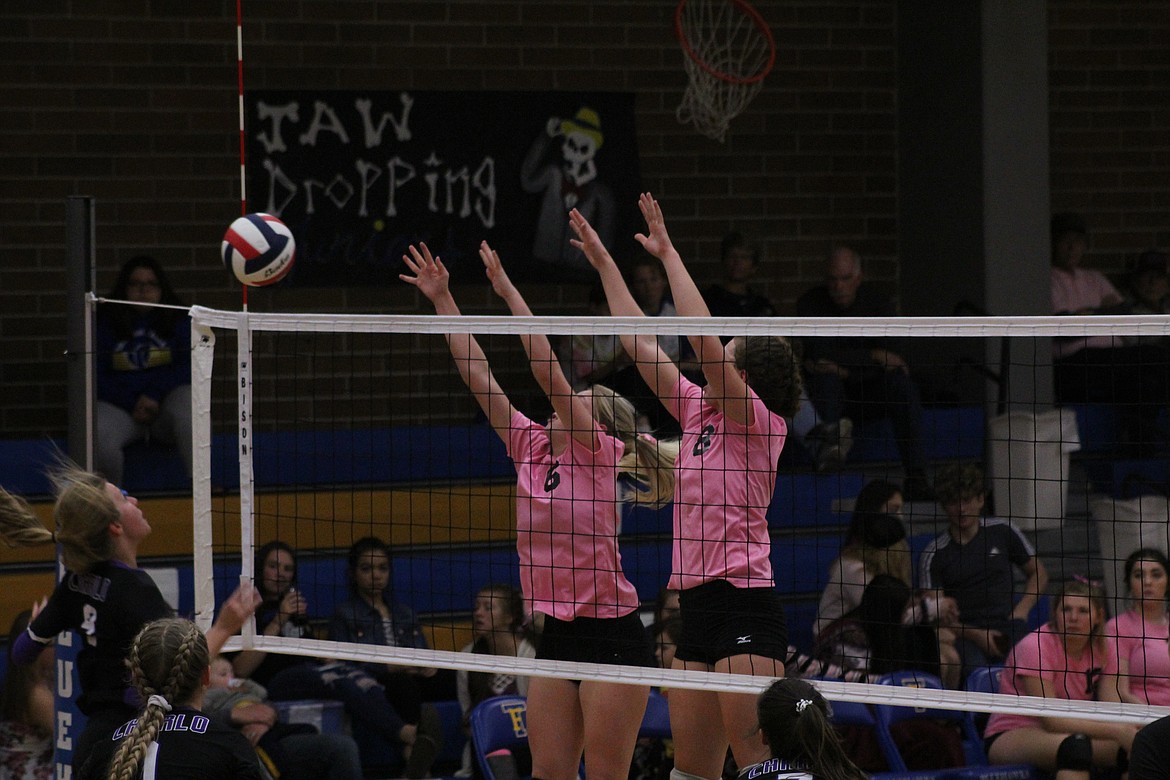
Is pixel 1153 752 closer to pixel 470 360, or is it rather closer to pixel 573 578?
pixel 573 578

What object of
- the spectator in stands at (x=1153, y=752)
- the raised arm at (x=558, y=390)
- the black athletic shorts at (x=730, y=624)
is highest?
the raised arm at (x=558, y=390)

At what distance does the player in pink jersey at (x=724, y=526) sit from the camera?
5.02 meters

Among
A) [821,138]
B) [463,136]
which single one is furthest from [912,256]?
[463,136]

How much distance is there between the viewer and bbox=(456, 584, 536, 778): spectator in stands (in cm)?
701

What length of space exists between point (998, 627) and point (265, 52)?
5.49 m

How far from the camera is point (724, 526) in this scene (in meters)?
5.06

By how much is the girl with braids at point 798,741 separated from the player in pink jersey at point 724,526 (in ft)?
3.31

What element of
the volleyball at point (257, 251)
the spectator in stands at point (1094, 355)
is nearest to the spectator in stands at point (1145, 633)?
the spectator in stands at point (1094, 355)

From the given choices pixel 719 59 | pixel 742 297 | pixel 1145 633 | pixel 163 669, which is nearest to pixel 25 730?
pixel 163 669

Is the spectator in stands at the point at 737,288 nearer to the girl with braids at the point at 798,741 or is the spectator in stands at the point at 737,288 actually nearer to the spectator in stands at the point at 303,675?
the spectator in stands at the point at 303,675

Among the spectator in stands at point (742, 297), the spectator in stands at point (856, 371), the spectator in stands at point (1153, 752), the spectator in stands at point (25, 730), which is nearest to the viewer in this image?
the spectator in stands at point (1153, 752)

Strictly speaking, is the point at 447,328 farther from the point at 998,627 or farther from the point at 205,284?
the point at 205,284

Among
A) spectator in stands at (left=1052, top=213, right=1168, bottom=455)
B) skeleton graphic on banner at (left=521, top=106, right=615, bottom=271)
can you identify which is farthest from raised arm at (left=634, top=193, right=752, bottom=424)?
skeleton graphic on banner at (left=521, top=106, right=615, bottom=271)

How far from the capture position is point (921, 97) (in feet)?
33.9
